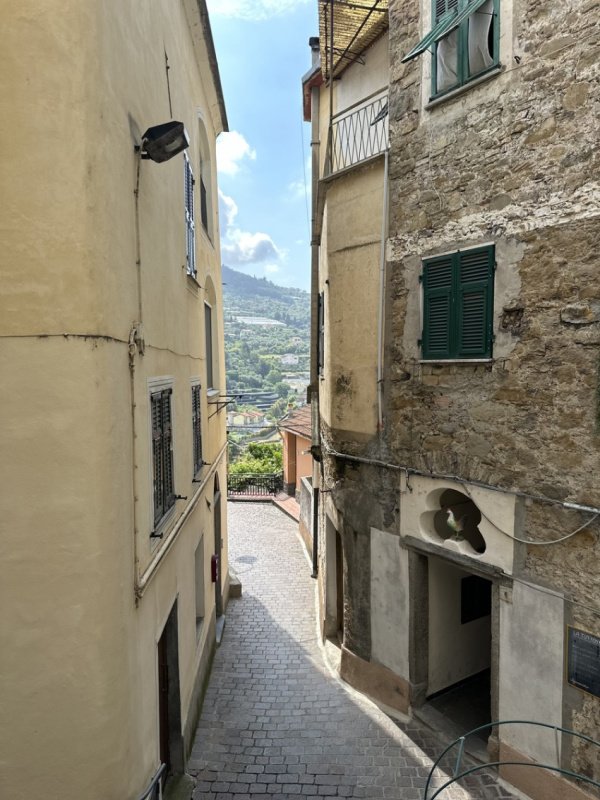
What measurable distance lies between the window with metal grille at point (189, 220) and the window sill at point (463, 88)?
3858 mm

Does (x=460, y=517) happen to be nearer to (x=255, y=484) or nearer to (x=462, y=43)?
(x=462, y=43)

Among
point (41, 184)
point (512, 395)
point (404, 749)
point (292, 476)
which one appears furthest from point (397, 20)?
point (292, 476)

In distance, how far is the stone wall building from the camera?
605 cm

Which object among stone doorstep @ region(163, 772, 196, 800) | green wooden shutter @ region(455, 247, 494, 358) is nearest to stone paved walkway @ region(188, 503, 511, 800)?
stone doorstep @ region(163, 772, 196, 800)

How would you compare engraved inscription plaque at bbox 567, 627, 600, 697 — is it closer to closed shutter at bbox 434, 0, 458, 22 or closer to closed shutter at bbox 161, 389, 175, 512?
closed shutter at bbox 161, 389, 175, 512

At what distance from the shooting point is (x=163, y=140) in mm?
4602

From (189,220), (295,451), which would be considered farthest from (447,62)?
(295,451)

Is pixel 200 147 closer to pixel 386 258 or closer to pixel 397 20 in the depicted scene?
pixel 397 20

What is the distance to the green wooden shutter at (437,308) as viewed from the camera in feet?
24.3

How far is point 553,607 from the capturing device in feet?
20.5

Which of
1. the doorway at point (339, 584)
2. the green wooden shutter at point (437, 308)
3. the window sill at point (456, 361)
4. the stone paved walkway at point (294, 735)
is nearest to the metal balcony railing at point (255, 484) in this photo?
the stone paved walkway at point (294, 735)

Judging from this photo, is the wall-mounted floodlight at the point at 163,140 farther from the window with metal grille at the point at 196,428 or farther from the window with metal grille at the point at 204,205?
the window with metal grille at the point at 204,205

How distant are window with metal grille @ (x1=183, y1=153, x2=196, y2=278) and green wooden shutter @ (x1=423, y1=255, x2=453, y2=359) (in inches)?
147

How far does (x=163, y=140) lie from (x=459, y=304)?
4533 millimetres
